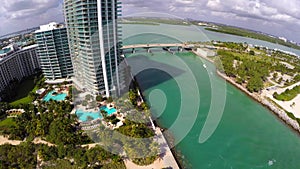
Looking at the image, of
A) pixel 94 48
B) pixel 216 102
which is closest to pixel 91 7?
pixel 94 48

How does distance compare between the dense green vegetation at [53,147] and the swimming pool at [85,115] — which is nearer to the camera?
the dense green vegetation at [53,147]

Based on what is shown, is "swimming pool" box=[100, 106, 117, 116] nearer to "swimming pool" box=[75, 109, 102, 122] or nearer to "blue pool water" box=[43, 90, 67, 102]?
"swimming pool" box=[75, 109, 102, 122]

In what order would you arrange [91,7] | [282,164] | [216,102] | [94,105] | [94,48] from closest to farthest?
[282,164] < [91,7] < [94,48] < [94,105] < [216,102]

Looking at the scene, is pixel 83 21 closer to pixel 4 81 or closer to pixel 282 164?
pixel 4 81

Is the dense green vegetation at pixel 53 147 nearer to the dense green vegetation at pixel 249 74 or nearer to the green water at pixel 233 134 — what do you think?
the green water at pixel 233 134

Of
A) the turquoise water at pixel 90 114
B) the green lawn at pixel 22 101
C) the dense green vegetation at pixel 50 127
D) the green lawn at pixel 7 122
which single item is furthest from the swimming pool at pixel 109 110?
the green lawn at pixel 22 101

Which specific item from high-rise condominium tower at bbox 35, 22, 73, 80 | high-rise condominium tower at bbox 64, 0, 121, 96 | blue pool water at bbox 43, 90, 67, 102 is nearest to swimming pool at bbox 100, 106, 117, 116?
high-rise condominium tower at bbox 64, 0, 121, 96
